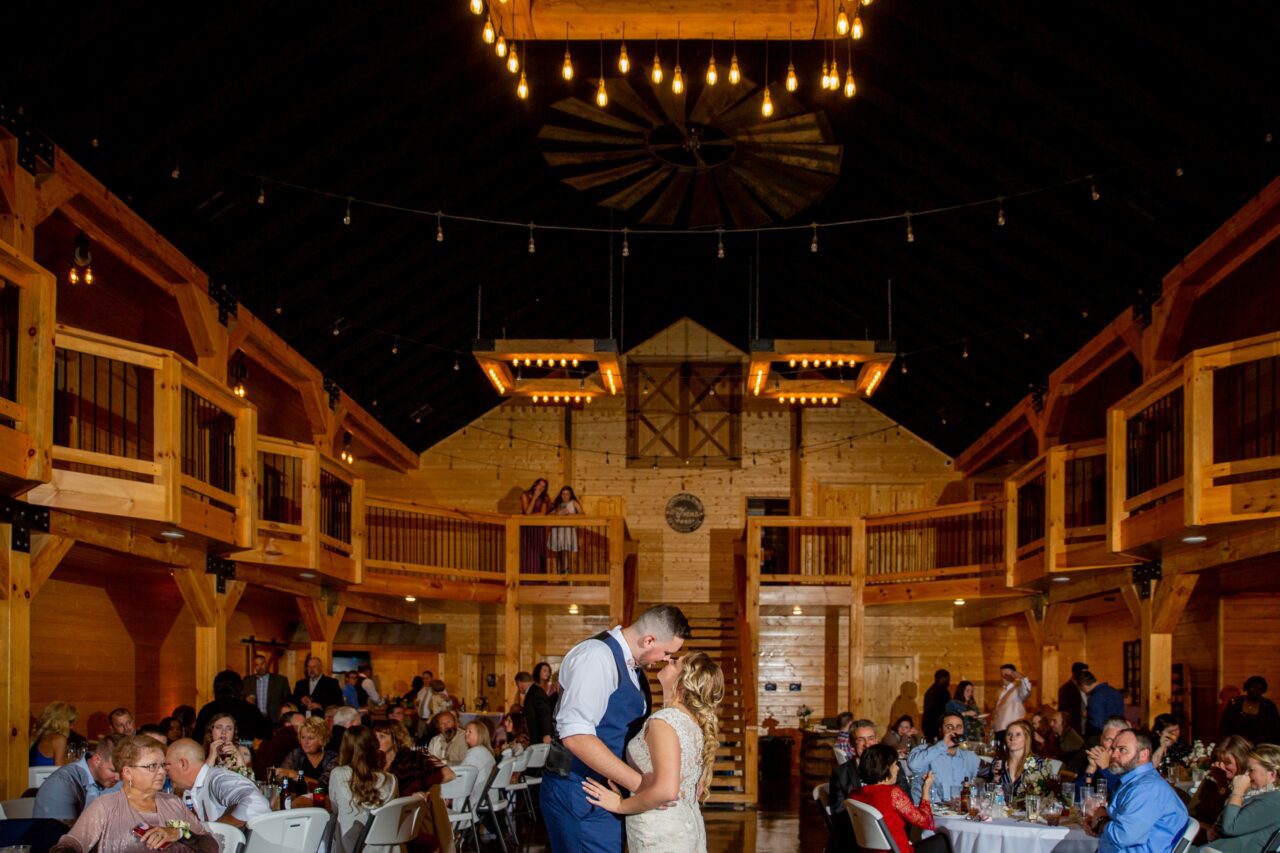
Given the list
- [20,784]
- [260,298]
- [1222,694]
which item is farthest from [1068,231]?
[20,784]

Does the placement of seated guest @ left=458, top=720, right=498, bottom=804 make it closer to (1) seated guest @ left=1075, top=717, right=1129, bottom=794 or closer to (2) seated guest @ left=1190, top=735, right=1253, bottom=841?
(1) seated guest @ left=1075, top=717, right=1129, bottom=794

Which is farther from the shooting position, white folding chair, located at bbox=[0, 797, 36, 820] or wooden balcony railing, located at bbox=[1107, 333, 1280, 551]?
wooden balcony railing, located at bbox=[1107, 333, 1280, 551]

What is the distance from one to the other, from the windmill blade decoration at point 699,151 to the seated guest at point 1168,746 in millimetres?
5290

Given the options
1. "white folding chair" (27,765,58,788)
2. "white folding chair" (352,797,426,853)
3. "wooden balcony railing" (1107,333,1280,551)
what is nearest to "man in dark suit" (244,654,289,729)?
"white folding chair" (27,765,58,788)

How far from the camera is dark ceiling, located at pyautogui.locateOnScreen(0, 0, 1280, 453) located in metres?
9.62

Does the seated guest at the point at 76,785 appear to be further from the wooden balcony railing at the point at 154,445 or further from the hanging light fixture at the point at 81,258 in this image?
the hanging light fixture at the point at 81,258

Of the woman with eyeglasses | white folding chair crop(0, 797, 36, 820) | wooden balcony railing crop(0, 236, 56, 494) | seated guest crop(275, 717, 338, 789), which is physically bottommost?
white folding chair crop(0, 797, 36, 820)

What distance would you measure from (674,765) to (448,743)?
6770 mm

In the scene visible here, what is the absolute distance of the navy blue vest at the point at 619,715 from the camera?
4523mm

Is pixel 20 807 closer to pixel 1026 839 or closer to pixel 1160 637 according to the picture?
pixel 1026 839

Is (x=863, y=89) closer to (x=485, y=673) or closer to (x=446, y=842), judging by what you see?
(x=446, y=842)

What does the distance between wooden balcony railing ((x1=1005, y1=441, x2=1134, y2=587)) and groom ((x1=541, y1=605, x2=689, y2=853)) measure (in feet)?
26.6

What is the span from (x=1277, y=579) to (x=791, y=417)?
9.64 meters

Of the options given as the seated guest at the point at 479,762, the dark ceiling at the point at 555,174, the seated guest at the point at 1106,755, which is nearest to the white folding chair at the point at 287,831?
the seated guest at the point at 479,762
